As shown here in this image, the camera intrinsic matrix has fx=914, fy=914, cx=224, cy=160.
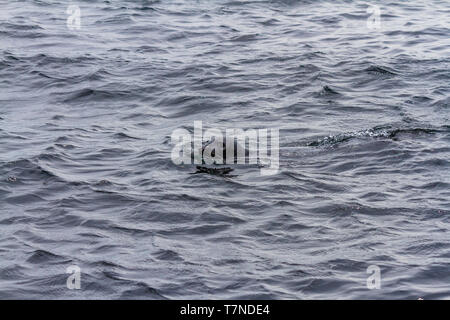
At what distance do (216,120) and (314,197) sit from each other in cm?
388

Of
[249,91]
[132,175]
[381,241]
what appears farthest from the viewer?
[249,91]

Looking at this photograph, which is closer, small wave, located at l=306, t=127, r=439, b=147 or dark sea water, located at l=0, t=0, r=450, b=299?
dark sea water, located at l=0, t=0, r=450, b=299

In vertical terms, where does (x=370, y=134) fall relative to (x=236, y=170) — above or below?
above

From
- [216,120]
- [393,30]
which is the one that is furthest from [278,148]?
[393,30]

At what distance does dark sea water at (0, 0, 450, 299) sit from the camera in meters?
11.2

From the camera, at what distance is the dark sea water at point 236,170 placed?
1123 centimetres

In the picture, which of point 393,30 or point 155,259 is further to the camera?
point 393,30

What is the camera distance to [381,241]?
39.2 feet

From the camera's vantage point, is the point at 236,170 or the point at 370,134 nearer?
the point at 236,170

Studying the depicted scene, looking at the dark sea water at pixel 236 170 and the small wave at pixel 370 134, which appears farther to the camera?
the small wave at pixel 370 134

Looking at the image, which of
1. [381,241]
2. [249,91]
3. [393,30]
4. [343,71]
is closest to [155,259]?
[381,241]

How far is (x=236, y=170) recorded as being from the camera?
14.5 meters
